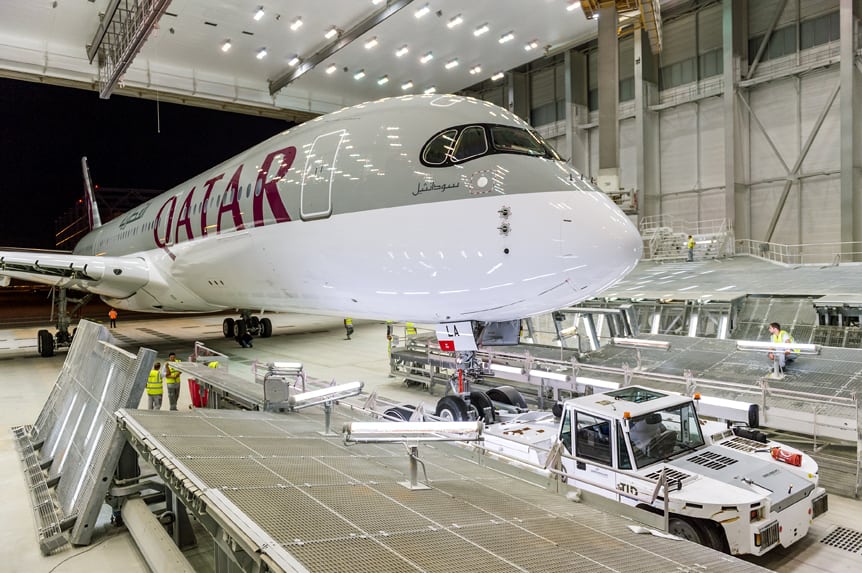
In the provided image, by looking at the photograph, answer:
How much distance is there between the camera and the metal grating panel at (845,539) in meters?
5.30

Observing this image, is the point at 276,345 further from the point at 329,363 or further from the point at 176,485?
the point at 176,485

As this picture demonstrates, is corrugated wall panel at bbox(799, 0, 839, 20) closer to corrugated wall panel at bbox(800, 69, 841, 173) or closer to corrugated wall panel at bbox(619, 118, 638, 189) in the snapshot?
corrugated wall panel at bbox(800, 69, 841, 173)

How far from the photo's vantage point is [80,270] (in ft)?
52.3

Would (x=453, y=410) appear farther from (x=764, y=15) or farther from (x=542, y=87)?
(x=542, y=87)

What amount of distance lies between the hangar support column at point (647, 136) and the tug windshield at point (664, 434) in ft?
79.2

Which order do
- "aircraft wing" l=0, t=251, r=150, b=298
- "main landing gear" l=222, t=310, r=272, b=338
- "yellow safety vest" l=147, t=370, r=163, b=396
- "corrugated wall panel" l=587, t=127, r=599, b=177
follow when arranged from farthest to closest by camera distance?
"corrugated wall panel" l=587, t=127, r=599, b=177, "main landing gear" l=222, t=310, r=272, b=338, "aircraft wing" l=0, t=251, r=150, b=298, "yellow safety vest" l=147, t=370, r=163, b=396

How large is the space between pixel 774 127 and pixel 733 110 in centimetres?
197

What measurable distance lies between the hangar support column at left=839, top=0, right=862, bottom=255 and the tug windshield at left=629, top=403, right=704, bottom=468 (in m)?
21.0

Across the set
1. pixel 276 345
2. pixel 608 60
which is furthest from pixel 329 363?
pixel 608 60

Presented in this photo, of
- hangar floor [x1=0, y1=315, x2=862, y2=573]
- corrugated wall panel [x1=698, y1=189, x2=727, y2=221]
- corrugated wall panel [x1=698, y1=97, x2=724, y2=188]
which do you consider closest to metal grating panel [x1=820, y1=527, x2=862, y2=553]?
hangar floor [x1=0, y1=315, x2=862, y2=573]

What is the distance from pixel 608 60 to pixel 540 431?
2111cm

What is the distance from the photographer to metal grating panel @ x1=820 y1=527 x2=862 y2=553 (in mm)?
5305

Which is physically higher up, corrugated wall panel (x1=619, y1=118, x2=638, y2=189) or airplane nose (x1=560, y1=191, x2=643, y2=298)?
corrugated wall panel (x1=619, y1=118, x2=638, y2=189)

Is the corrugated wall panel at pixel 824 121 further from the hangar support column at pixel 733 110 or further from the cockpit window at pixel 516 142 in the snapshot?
the cockpit window at pixel 516 142
